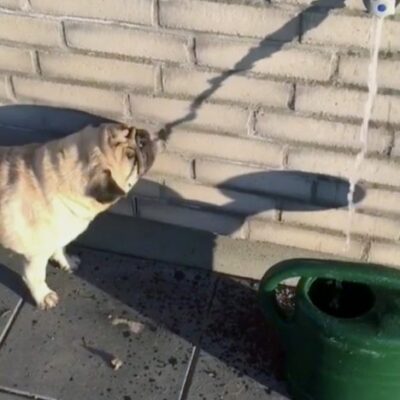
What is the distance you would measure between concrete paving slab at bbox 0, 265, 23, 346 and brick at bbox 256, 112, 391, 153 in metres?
1.52

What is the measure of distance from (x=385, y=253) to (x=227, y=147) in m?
0.92

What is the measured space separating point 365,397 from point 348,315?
→ 348 mm

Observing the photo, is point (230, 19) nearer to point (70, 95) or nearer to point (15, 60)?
point (70, 95)

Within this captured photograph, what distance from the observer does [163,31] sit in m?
3.45

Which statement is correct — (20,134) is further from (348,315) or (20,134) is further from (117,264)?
(348,315)

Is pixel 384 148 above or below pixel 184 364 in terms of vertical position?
above

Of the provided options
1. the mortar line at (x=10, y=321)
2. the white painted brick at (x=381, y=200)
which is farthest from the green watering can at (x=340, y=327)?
the mortar line at (x=10, y=321)

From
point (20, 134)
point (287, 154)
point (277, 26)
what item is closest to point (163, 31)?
point (277, 26)

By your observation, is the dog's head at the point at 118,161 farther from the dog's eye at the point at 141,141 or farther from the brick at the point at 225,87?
the brick at the point at 225,87

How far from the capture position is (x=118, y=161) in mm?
3541

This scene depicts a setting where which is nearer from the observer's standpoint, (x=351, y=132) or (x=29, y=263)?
(x=351, y=132)

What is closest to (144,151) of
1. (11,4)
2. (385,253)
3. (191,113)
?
(191,113)

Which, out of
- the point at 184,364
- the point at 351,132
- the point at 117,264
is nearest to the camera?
the point at 351,132

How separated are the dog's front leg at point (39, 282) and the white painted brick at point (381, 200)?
1559mm
